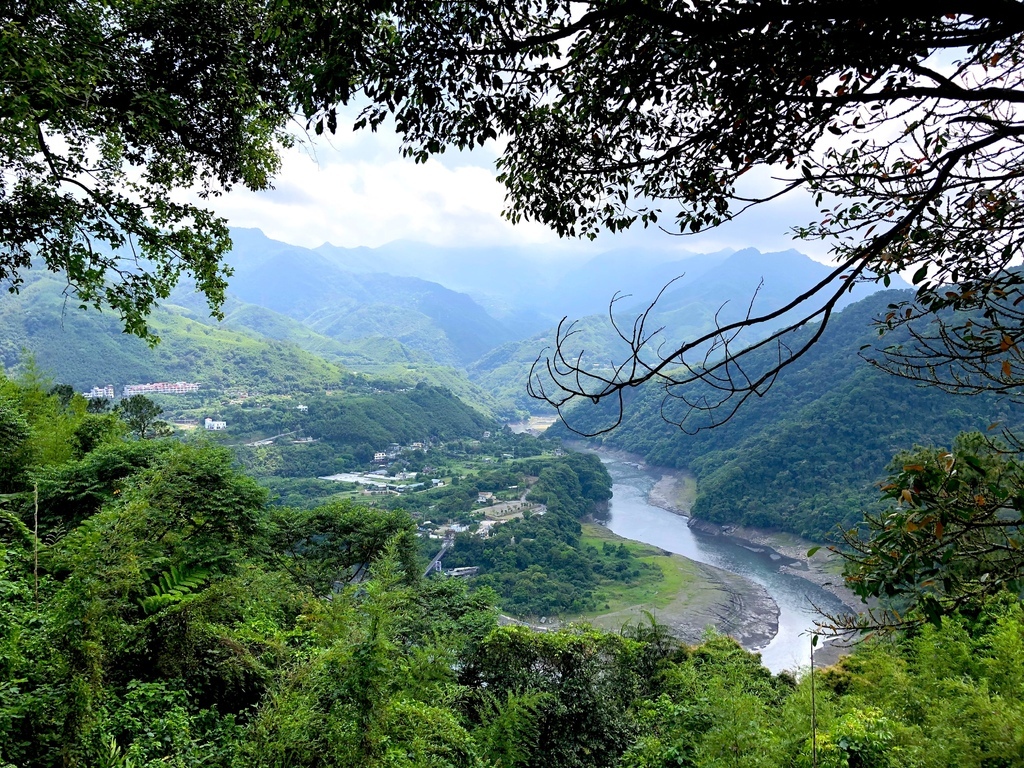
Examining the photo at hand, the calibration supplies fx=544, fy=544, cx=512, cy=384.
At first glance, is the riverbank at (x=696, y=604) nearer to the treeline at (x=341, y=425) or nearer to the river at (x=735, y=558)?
the river at (x=735, y=558)

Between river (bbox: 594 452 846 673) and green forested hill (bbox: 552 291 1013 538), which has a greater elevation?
green forested hill (bbox: 552 291 1013 538)

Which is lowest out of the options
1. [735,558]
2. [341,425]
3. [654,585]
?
[735,558]

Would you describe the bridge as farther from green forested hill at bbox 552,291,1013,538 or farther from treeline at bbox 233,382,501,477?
treeline at bbox 233,382,501,477

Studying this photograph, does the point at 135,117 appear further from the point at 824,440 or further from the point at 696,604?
the point at 824,440

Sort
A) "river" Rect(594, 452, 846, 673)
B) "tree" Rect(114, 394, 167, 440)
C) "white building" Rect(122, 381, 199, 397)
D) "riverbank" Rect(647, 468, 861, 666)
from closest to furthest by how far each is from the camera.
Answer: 1. "tree" Rect(114, 394, 167, 440)
2. "river" Rect(594, 452, 846, 673)
3. "riverbank" Rect(647, 468, 861, 666)
4. "white building" Rect(122, 381, 199, 397)

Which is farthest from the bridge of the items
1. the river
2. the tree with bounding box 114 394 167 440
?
the tree with bounding box 114 394 167 440

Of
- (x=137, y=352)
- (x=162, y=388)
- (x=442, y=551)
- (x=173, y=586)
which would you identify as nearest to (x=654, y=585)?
(x=442, y=551)

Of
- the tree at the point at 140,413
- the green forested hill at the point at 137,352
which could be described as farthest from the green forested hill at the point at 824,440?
the green forested hill at the point at 137,352
